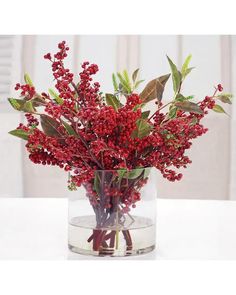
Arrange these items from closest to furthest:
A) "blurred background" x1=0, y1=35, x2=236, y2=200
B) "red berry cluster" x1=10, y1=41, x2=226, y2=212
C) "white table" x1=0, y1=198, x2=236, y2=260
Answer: "red berry cluster" x1=10, y1=41, x2=226, y2=212 < "white table" x1=0, y1=198, x2=236, y2=260 < "blurred background" x1=0, y1=35, x2=236, y2=200

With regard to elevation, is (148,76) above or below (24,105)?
above

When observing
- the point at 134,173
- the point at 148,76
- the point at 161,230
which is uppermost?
the point at 148,76

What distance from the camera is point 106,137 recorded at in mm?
1148

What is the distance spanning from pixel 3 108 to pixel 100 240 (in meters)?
2.16

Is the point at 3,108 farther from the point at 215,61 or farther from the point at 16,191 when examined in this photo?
the point at 215,61

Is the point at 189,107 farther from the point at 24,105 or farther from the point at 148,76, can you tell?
the point at 148,76

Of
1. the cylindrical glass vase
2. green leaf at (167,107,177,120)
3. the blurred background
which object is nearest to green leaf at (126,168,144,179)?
the cylindrical glass vase

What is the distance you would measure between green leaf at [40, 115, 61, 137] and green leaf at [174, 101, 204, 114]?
22cm

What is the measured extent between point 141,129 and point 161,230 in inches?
16.0

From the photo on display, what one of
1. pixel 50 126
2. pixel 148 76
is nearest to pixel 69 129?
pixel 50 126

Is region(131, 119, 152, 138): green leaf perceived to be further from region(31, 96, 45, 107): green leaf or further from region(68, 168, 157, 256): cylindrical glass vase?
region(31, 96, 45, 107): green leaf

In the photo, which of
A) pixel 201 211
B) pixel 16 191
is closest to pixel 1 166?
pixel 16 191

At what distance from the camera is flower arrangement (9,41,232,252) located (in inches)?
43.8

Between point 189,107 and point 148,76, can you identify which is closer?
point 189,107
